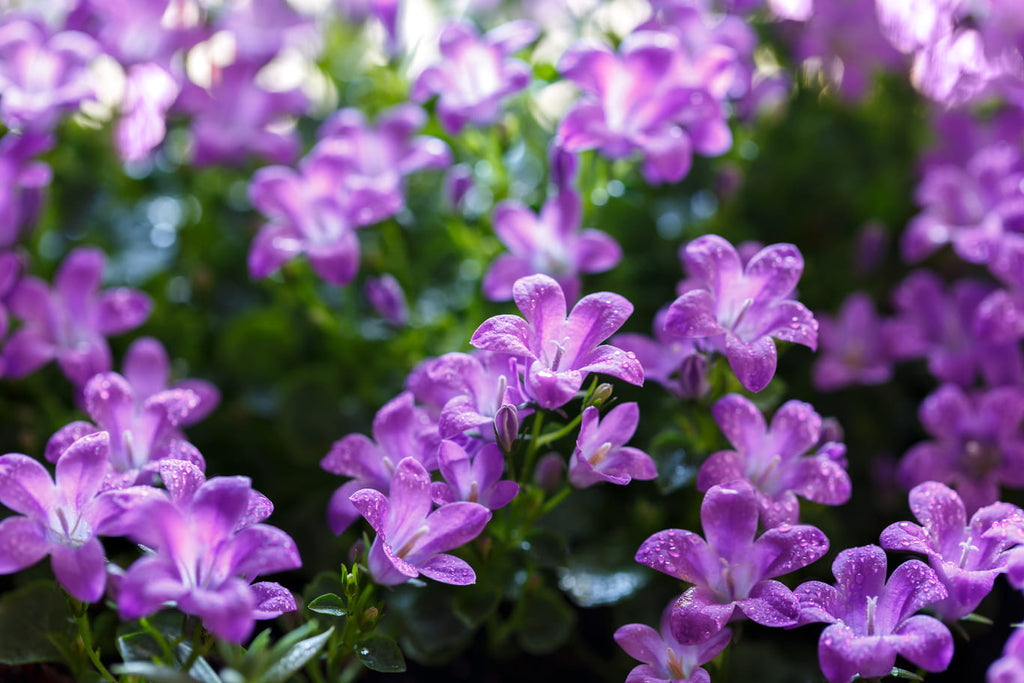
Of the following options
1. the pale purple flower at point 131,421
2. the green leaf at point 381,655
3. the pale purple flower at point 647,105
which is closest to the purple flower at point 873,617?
the green leaf at point 381,655

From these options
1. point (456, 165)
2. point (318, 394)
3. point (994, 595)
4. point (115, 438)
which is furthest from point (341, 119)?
point (994, 595)

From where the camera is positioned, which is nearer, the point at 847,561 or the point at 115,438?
the point at 847,561

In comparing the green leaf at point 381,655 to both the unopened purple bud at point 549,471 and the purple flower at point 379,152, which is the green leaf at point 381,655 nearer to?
the unopened purple bud at point 549,471

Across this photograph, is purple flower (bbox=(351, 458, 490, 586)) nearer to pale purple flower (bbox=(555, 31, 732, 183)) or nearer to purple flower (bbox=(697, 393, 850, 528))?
purple flower (bbox=(697, 393, 850, 528))

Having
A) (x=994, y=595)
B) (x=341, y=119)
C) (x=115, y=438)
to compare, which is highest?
(x=341, y=119)

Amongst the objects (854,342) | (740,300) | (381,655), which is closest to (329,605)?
(381,655)

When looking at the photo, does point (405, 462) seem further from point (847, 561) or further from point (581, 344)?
point (847, 561)

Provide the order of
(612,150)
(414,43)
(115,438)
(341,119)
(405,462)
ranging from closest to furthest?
(405,462)
(115,438)
(612,150)
(341,119)
(414,43)
